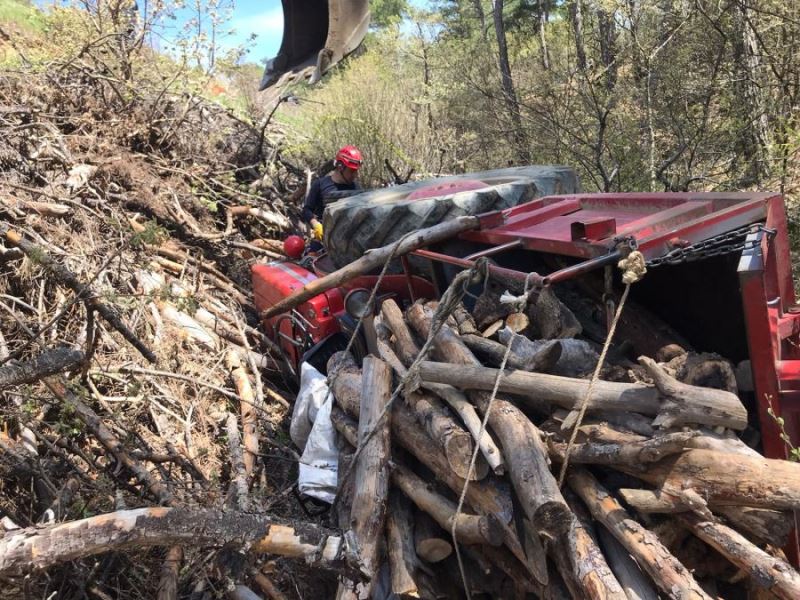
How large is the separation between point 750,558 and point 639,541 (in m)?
Result: 0.30

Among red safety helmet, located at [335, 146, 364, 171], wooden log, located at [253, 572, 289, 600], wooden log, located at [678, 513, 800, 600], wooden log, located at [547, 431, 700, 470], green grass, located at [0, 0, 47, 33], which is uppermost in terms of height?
green grass, located at [0, 0, 47, 33]

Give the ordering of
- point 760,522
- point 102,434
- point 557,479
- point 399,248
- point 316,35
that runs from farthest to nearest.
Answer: point 316,35 < point 399,248 < point 102,434 < point 557,479 < point 760,522

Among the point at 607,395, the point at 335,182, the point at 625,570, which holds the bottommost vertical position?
the point at 625,570

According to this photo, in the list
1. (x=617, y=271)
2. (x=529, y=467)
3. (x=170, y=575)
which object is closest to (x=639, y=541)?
(x=529, y=467)

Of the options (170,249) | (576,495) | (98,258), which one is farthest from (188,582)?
(170,249)

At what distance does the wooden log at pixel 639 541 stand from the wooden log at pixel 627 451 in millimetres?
91

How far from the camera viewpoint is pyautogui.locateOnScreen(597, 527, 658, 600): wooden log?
77.4 inches

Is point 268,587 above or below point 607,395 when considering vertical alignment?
below

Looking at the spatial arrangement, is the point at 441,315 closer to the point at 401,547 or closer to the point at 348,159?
the point at 401,547

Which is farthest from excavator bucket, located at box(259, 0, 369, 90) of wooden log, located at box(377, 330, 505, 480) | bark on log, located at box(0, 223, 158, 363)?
wooden log, located at box(377, 330, 505, 480)

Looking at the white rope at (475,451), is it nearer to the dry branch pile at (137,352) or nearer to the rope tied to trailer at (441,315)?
the rope tied to trailer at (441,315)

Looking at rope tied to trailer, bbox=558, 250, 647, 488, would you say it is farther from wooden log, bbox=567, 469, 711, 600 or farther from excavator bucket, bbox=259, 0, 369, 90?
excavator bucket, bbox=259, 0, 369, 90

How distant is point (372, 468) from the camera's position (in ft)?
9.07

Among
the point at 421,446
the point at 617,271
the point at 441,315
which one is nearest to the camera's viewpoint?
the point at 421,446
